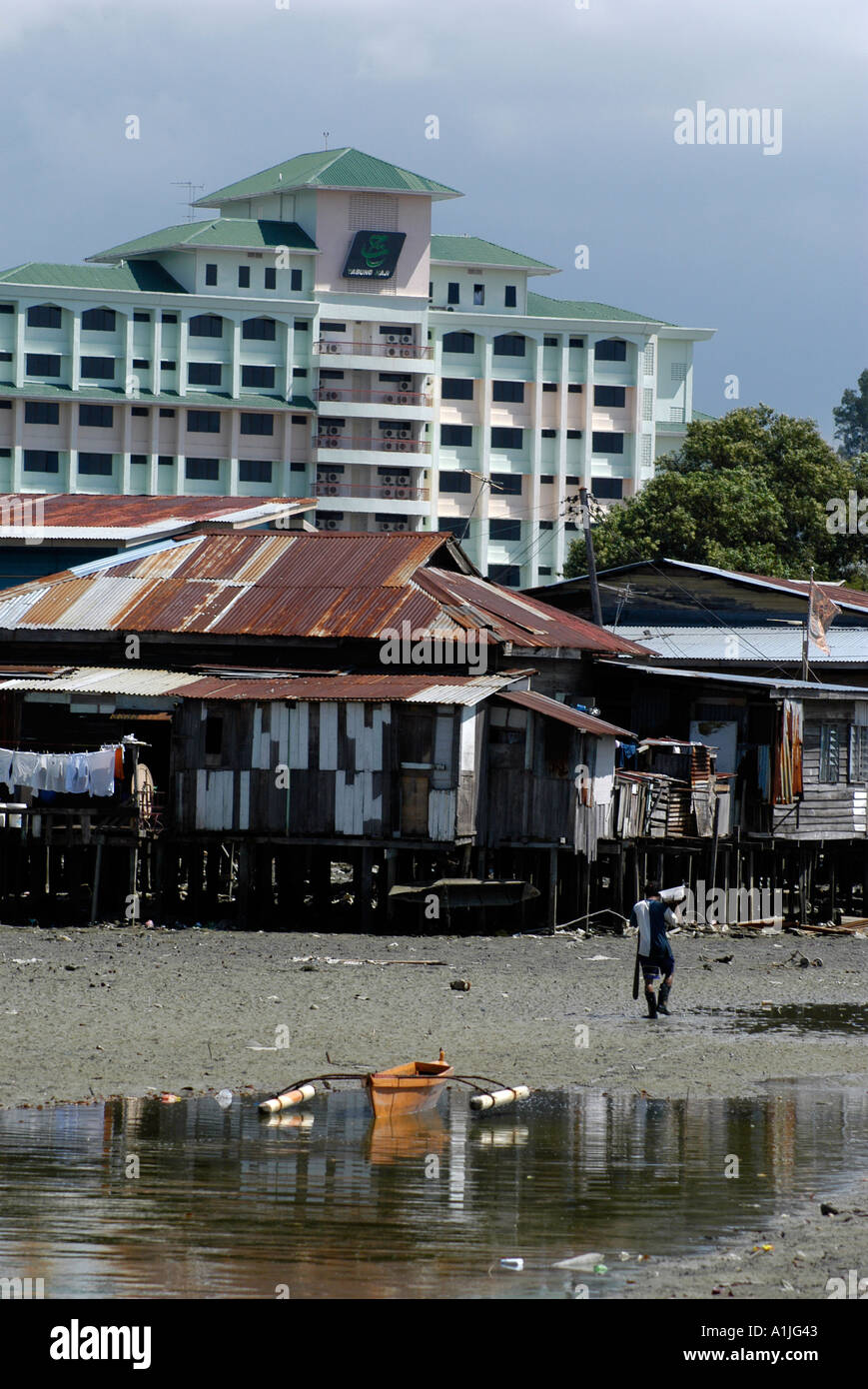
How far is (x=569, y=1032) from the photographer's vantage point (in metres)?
21.8

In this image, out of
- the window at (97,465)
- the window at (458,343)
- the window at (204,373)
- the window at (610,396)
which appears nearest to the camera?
the window at (97,465)

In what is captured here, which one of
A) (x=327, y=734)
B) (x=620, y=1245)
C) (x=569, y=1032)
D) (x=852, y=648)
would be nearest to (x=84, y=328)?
(x=852, y=648)

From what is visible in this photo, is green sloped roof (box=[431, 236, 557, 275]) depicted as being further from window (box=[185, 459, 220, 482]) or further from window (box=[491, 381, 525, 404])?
window (box=[185, 459, 220, 482])

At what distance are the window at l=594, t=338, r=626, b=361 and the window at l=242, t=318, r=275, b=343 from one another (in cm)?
1811

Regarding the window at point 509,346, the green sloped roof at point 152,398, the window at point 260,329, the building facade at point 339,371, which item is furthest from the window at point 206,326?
the window at point 509,346

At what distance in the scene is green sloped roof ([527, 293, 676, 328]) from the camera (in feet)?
302

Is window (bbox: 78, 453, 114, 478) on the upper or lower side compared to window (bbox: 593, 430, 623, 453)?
lower

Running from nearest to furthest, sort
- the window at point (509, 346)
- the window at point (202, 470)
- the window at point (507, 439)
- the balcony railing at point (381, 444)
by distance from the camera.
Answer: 1. the window at point (202, 470)
2. the balcony railing at point (381, 444)
3. the window at point (509, 346)
4. the window at point (507, 439)

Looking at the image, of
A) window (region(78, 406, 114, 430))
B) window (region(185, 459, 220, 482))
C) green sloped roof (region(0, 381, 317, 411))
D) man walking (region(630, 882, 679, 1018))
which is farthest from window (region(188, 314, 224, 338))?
man walking (region(630, 882, 679, 1018))

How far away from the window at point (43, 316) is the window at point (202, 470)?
29.9ft

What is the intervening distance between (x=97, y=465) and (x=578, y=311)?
27.3m

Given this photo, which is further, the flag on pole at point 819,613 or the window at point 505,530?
the window at point 505,530

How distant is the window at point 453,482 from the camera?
92250 millimetres

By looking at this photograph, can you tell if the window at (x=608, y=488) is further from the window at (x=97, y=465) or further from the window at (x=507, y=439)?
the window at (x=97, y=465)
